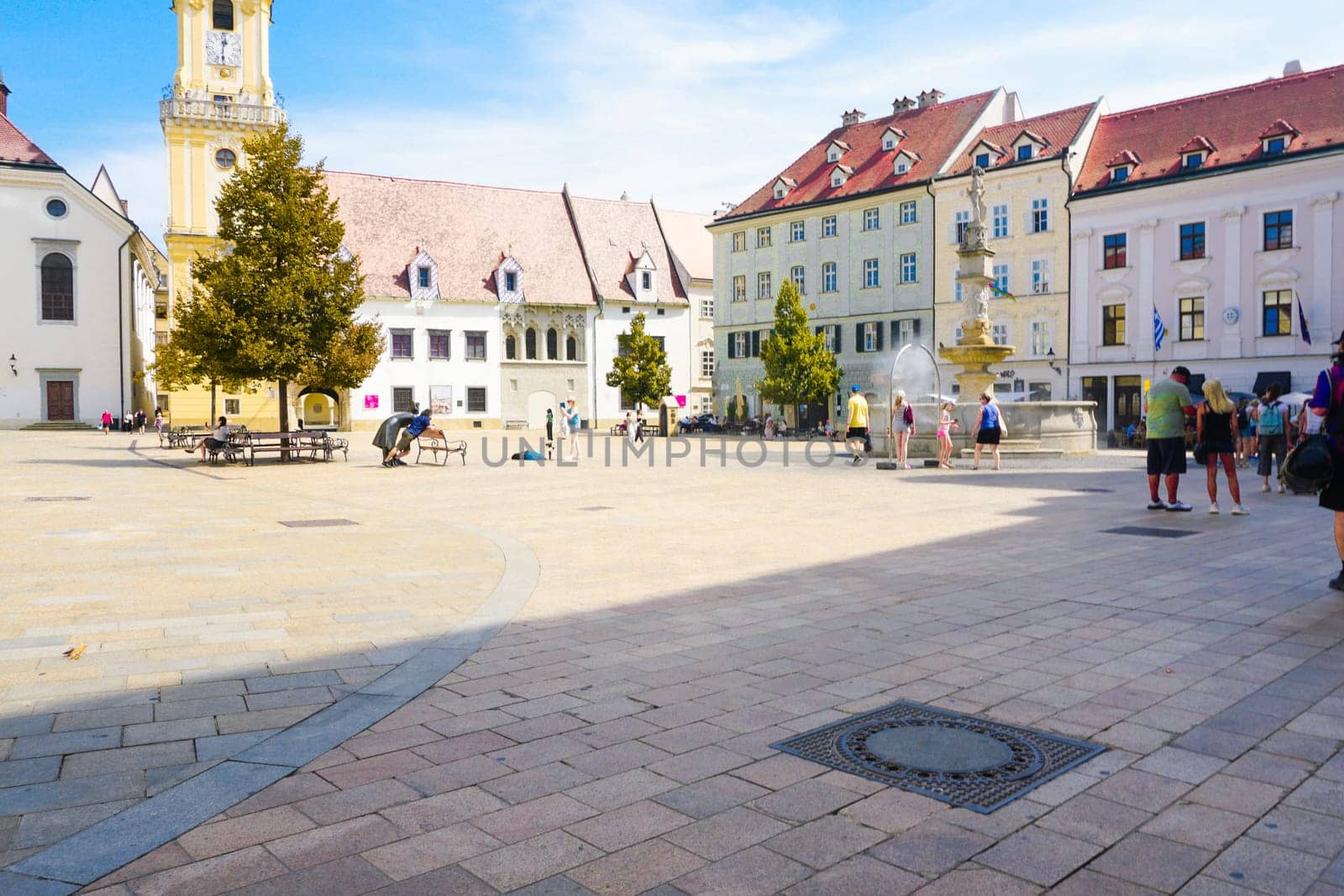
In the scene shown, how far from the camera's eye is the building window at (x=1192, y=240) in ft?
132

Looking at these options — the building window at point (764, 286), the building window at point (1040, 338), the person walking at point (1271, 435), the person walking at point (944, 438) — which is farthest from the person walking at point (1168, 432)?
the building window at point (764, 286)

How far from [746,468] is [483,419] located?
4142 cm

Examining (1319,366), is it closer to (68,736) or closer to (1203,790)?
(1203,790)

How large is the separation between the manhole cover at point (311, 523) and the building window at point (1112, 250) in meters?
38.6

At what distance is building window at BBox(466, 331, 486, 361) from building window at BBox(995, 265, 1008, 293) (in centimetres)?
3110

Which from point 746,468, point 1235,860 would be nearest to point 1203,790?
point 1235,860

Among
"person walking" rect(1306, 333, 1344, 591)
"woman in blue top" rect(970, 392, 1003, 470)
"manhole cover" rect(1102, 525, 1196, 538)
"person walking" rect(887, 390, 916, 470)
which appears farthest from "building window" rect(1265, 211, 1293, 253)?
"person walking" rect(1306, 333, 1344, 591)

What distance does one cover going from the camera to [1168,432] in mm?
12781

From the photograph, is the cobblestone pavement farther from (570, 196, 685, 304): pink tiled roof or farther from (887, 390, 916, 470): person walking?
(570, 196, 685, 304): pink tiled roof

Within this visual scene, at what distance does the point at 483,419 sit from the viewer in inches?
2469

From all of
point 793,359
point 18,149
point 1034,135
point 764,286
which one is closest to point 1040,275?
point 1034,135

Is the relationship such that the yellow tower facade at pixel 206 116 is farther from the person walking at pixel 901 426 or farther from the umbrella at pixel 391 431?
the person walking at pixel 901 426

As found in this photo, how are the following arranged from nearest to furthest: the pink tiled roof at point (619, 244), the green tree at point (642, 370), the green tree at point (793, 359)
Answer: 1. the green tree at point (793, 359)
2. the green tree at point (642, 370)
3. the pink tiled roof at point (619, 244)

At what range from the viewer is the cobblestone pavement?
320 cm
